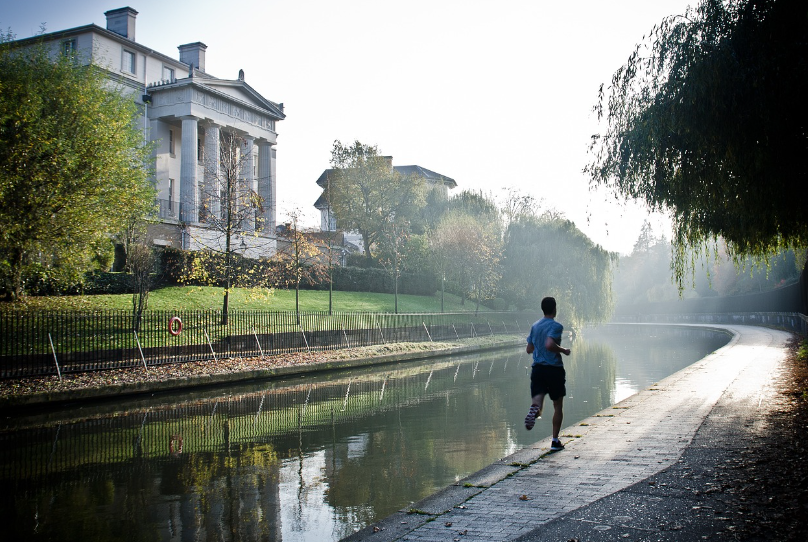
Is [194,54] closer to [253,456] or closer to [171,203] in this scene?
[171,203]

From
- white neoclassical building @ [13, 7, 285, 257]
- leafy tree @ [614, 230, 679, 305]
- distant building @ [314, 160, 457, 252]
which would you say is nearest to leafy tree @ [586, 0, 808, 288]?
white neoclassical building @ [13, 7, 285, 257]

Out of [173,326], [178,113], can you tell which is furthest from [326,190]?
[173,326]

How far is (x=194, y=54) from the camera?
164ft

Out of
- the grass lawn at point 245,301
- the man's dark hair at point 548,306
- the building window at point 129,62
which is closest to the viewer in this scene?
the man's dark hair at point 548,306

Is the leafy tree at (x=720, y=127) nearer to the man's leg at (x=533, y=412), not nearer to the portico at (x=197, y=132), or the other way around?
the man's leg at (x=533, y=412)

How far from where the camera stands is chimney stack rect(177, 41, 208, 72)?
164 feet

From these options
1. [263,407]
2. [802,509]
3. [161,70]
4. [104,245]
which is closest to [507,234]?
[161,70]

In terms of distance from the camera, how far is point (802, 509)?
5.13 meters

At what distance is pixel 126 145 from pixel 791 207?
22.2 m

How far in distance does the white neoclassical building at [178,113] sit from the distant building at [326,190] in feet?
26.1

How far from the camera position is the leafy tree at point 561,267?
149 ft

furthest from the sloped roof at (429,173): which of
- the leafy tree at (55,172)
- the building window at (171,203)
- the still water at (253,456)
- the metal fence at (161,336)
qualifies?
the still water at (253,456)

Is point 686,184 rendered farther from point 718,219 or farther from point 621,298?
point 621,298

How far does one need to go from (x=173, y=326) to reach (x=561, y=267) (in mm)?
31730
